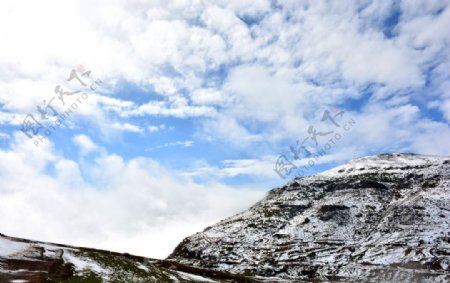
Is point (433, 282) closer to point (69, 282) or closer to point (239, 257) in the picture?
point (239, 257)

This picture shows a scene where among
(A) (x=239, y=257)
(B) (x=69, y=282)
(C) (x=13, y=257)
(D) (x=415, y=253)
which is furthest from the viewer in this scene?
(A) (x=239, y=257)

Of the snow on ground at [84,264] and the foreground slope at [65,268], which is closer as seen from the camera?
the foreground slope at [65,268]

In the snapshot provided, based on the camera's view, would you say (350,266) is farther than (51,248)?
Yes

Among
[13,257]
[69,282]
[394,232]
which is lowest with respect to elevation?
[69,282]

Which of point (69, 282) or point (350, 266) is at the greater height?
point (350, 266)

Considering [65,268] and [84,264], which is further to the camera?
[84,264]

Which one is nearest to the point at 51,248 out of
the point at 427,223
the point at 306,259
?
the point at 306,259

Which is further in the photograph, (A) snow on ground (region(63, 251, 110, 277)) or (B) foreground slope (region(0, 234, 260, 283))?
(A) snow on ground (region(63, 251, 110, 277))

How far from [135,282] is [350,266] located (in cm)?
12205

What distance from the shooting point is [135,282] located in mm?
74500

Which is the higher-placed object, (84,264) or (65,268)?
(84,264)

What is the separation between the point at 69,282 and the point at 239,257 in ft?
463

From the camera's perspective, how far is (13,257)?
2906 inches

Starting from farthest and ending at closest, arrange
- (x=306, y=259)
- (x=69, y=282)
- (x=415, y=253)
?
(x=306, y=259) < (x=415, y=253) < (x=69, y=282)
